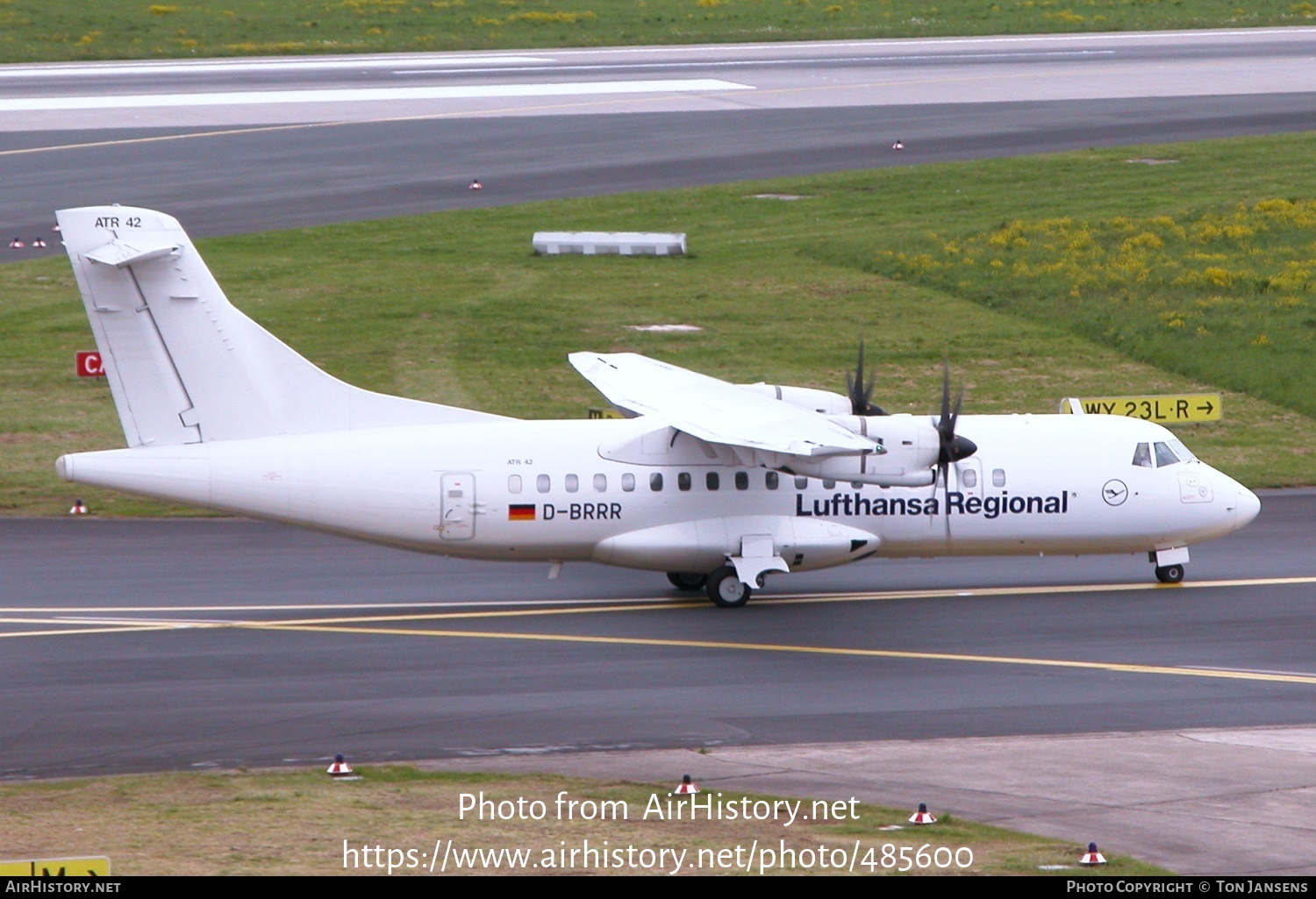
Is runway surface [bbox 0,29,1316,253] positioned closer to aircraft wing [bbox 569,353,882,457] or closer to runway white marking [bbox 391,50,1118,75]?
runway white marking [bbox 391,50,1118,75]

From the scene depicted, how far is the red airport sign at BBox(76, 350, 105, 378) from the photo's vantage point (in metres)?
43.3

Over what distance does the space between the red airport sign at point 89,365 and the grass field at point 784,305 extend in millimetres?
347

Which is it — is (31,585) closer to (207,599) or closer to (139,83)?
(207,599)

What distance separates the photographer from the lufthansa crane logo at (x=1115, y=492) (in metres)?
28.5

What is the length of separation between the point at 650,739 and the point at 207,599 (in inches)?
419

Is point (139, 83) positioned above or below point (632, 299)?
above

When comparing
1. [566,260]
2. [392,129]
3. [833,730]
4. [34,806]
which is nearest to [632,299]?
[566,260]

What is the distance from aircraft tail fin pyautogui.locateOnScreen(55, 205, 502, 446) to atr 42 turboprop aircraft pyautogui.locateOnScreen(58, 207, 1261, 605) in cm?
3

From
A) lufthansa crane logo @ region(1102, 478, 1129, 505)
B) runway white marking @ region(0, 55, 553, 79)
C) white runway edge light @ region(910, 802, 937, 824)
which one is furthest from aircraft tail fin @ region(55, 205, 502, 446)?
runway white marking @ region(0, 55, 553, 79)

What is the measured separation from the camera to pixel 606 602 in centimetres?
2830

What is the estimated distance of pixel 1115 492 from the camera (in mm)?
28516

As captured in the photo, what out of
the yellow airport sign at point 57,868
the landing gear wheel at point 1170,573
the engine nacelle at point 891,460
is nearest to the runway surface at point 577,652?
the landing gear wheel at point 1170,573

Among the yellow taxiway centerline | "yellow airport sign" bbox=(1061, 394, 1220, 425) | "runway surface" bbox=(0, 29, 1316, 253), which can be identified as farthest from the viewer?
Result: "runway surface" bbox=(0, 29, 1316, 253)

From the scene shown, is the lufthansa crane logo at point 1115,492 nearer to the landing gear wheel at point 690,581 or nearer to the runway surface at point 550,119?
the landing gear wheel at point 690,581
